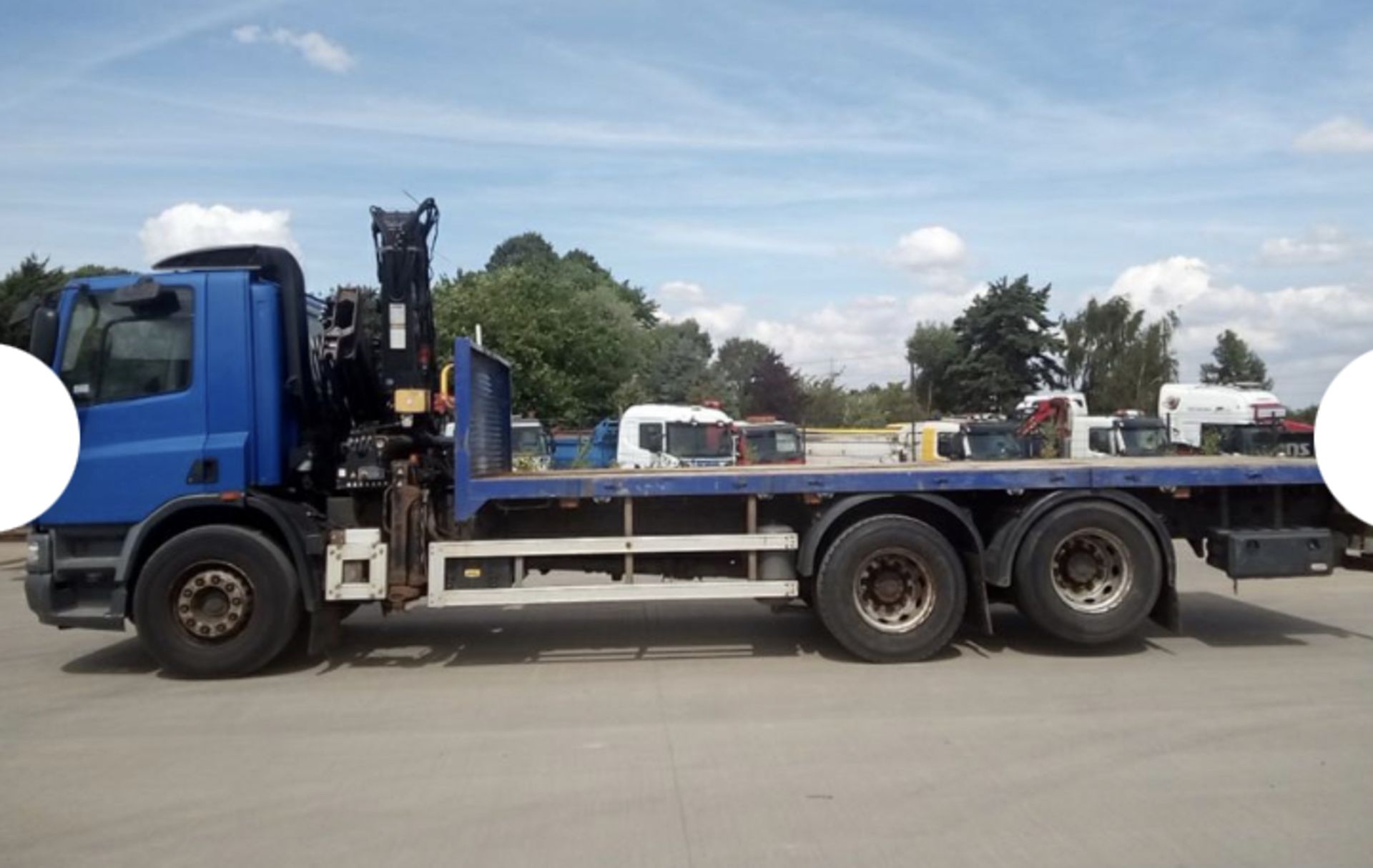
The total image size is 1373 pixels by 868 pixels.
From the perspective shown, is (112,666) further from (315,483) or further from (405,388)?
(405,388)

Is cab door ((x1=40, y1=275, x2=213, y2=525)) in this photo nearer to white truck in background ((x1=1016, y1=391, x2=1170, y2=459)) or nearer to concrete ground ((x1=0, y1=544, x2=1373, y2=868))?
concrete ground ((x1=0, y1=544, x2=1373, y2=868))

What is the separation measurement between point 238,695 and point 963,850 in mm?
5395

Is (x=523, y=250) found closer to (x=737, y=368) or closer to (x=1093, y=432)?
(x=737, y=368)

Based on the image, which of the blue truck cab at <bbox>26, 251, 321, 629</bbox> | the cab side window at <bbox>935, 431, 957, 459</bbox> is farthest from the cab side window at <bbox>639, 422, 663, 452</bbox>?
the blue truck cab at <bbox>26, 251, 321, 629</bbox>

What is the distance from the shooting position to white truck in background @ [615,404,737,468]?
2330cm

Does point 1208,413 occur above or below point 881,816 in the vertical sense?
above

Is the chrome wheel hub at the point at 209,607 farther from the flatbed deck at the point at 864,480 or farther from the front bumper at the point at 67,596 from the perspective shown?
the flatbed deck at the point at 864,480

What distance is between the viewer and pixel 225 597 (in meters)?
8.57

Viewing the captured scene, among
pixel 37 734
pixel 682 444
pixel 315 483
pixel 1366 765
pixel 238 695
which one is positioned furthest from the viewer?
pixel 682 444

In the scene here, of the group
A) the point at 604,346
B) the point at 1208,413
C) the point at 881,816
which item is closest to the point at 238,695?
the point at 881,816

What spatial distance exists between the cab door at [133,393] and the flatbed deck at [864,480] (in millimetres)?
Answer: 2104

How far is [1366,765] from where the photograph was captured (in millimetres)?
6105

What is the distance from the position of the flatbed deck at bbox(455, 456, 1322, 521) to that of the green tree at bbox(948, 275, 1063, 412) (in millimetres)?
44042

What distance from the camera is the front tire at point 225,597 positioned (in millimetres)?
8461
